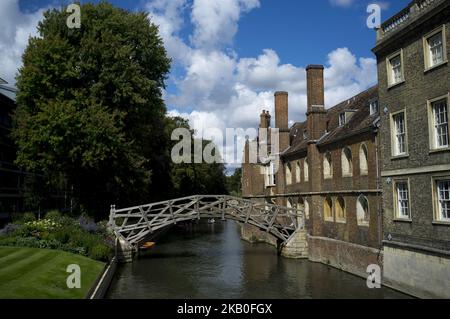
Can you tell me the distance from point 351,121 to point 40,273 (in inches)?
735

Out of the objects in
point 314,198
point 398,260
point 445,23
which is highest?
point 445,23

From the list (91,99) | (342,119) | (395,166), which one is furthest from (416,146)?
(91,99)

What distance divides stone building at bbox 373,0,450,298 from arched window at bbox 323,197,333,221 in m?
7.16

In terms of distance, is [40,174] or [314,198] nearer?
[314,198]

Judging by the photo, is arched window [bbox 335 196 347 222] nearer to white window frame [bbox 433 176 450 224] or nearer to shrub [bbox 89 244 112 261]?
white window frame [bbox 433 176 450 224]

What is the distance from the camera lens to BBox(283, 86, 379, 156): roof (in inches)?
933

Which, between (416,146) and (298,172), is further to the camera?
(298,172)

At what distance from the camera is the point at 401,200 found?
62.8 feet

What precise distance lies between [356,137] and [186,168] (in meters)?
33.7

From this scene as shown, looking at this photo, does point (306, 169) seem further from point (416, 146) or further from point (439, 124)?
point (439, 124)
